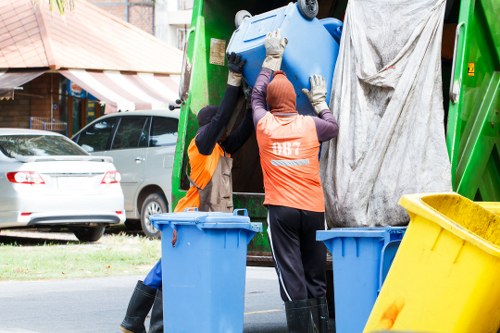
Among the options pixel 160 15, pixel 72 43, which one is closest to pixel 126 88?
pixel 72 43

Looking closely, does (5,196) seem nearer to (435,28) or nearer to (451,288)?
A: (435,28)

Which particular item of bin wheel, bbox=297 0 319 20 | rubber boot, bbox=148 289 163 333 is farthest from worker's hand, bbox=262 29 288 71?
rubber boot, bbox=148 289 163 333

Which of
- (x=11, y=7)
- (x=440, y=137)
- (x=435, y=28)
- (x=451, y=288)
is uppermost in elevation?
(x=11, y=7)

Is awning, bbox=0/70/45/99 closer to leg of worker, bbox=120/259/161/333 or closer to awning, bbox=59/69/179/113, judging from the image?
awning, bbox=59/69/179/113

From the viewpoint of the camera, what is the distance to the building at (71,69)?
1970cm

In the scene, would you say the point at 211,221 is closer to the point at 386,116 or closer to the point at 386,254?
the point at 386,254

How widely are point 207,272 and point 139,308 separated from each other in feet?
3.93

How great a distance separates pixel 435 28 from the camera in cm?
701

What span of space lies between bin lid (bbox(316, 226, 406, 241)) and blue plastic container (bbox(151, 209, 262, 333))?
55cm

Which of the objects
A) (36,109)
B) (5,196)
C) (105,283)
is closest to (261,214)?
(105,283)

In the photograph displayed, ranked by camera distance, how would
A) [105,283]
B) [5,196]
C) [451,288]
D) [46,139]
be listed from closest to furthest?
[451,288] < [105,283] < [5,196] < [46,139]

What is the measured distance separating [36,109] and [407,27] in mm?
15865

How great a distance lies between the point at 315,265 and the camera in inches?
273

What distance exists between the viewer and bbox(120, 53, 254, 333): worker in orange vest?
7406 millimetres
